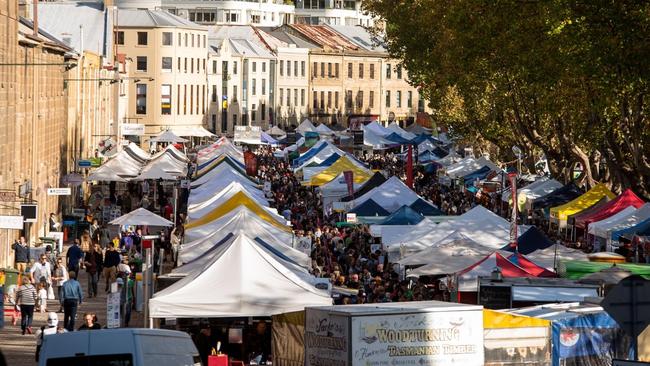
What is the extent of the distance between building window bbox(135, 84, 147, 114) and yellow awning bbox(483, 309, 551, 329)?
319 ft

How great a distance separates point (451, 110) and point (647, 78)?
136ft

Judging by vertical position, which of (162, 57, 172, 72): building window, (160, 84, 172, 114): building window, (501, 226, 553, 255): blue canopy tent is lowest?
(501, 226, 553, 255): blue canopy tent

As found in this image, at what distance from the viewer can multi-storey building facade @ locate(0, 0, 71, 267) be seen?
3866cm

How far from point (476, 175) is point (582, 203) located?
20.7 metres

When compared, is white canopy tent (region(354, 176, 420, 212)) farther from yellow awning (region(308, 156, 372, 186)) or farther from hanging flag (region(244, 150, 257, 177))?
→ hanging flag (region(244, 150, 257, 177))

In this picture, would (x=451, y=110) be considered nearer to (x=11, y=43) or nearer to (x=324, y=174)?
(x=324, y=174)

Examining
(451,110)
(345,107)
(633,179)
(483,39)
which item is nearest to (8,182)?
(483,39)

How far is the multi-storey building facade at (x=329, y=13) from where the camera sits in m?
182

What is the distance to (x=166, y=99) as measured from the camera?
11800 centimetres

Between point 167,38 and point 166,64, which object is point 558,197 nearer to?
point 166,64

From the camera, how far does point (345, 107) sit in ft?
488

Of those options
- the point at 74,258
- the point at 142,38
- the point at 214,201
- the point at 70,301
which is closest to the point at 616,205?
the point at 214,201

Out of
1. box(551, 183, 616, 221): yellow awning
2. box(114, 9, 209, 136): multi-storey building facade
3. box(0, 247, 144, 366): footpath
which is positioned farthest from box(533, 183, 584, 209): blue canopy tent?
box(114, 9, 209, 136): multi-storey building facade

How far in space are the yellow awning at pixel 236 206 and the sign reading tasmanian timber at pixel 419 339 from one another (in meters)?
17.2
